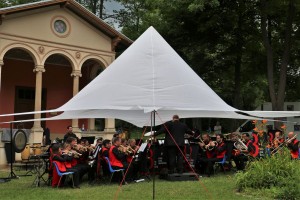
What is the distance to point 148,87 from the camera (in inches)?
316

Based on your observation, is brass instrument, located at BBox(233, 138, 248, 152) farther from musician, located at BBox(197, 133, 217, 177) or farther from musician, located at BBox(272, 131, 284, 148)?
musician, located at BBox(272, 131, 284, 148)

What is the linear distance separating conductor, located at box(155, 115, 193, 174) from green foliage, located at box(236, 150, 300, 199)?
235 centimetres

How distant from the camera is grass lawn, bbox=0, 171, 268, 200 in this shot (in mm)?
8969

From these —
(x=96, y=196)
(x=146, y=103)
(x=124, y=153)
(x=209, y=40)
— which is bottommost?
(x=96, y=196)

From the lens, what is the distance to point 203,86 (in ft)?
29.1

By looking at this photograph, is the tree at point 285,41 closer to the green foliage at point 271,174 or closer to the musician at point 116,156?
the green foliage at point 271,174

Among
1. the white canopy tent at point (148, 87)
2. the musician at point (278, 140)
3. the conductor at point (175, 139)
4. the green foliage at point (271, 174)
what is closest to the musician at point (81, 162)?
the conductor at point (175, 139)

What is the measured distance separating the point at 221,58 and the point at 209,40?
2295 mm

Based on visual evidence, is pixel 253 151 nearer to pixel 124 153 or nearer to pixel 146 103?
pixel 124 153

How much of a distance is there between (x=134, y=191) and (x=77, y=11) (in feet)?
39.1

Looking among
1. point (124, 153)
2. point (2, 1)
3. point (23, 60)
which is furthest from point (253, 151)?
point (2, 1)

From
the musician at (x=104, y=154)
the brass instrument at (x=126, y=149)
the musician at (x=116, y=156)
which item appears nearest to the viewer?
the musician at (x=116, y=156)

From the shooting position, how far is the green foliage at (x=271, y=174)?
352 inches

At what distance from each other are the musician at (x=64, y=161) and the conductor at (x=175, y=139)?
7.82ft
